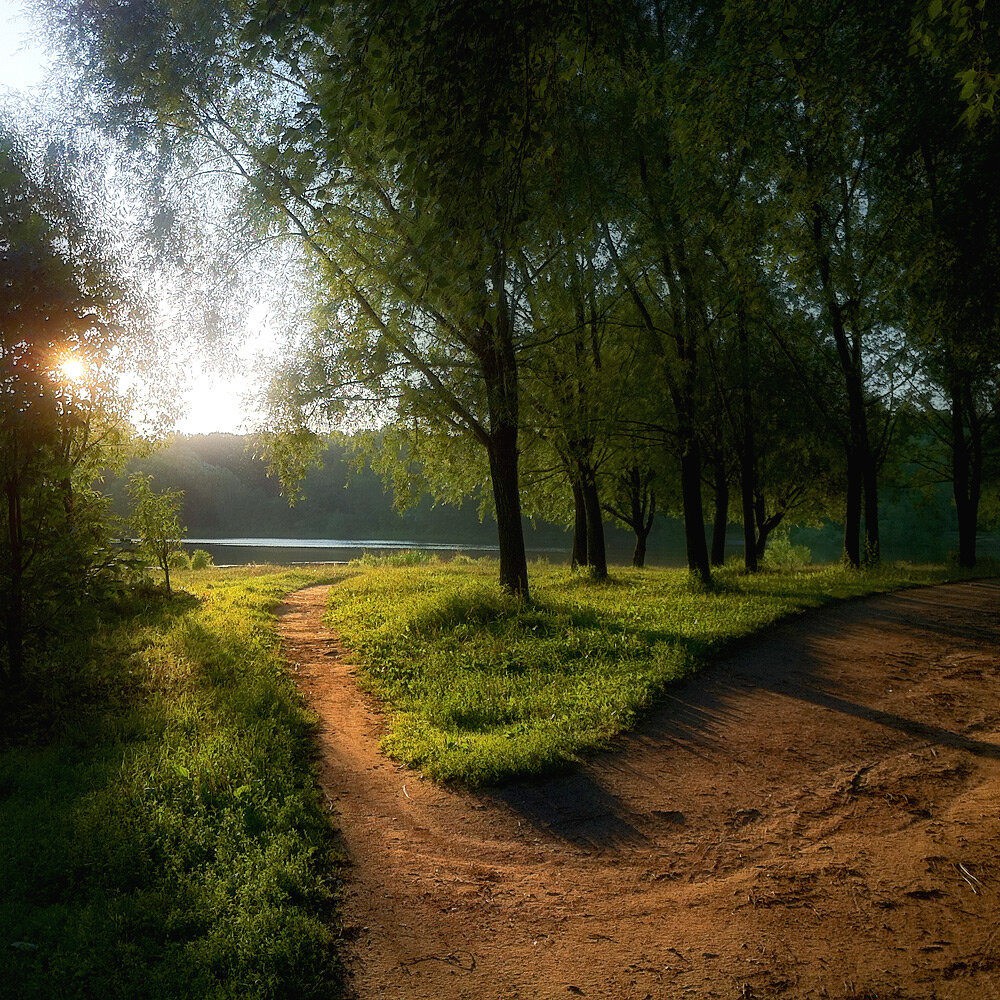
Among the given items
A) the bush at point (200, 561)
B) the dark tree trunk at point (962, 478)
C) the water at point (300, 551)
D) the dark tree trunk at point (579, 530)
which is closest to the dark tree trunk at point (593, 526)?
the dark tree trunk at point (579, 530)

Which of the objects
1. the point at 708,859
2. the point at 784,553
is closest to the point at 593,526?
the point at 708,859

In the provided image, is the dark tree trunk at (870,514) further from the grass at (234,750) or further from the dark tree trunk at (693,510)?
the grass at (234,750)

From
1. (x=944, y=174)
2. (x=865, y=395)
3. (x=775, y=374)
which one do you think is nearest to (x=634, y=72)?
(x=944, y=174)

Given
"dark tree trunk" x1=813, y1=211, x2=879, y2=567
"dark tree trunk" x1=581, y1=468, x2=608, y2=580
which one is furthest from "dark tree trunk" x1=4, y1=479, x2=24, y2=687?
"dark tree trunk" x1=813, y1=211, x2=879, y2=567

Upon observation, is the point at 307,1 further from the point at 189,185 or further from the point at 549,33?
the point at 189,185

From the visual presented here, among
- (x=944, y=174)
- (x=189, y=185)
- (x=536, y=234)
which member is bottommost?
(x=536, y=234)

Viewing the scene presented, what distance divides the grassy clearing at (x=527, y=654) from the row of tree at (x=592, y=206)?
6.92 ft

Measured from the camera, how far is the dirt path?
138 inches

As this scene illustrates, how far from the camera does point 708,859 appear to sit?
15.2ft

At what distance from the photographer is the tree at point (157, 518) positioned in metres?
14.1

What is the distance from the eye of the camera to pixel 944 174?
9367 mm

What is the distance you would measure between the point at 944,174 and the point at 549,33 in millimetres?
7551

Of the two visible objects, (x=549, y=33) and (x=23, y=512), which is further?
(x=23, y=512)

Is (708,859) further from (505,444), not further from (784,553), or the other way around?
(784,553)
